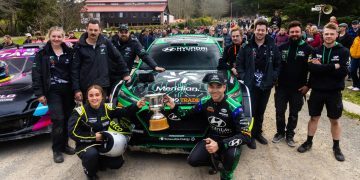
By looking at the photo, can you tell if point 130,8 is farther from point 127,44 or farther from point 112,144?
point 112,144

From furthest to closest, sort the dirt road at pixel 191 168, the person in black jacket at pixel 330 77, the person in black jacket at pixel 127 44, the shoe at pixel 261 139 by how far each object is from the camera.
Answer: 1. the person in black jacket at pixel 127 44
2. the shoe at pixel 261 139
3. the person in black jacket at pixel 330 77
4. the dirt road at pixel 191 168

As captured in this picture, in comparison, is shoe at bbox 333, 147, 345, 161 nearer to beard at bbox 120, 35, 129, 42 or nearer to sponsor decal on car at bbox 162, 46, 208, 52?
sponsor decal on car at bbox 162, 46, 208, 52

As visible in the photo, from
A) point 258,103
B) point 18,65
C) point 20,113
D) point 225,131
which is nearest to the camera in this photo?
point 225,131

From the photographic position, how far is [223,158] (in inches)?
143

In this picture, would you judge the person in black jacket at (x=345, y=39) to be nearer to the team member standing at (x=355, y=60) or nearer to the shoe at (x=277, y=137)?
the team member standing at (x=355, y=60)

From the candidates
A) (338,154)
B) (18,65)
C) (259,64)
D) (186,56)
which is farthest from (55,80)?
(338,154)

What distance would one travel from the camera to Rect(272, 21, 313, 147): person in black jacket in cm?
492

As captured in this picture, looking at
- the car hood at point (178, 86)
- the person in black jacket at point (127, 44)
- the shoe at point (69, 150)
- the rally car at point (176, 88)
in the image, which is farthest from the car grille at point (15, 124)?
the person in black jacket at point (127, 44)

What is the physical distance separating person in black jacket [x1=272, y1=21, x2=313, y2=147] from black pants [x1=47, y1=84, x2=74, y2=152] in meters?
3.28

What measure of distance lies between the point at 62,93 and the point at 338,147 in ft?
13.6

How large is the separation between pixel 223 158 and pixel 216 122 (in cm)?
43

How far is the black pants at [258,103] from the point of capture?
5.09 metres

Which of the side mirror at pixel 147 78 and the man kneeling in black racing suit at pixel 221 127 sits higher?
the side mirror at pixel 147 78

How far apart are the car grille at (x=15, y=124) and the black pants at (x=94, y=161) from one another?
60.4 inches
